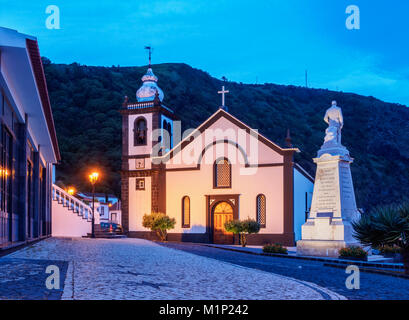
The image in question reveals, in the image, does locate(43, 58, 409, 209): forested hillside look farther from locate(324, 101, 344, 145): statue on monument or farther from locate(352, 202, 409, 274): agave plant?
locate(352, 202, 409, 274): agave plant

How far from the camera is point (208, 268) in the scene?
13109 mm

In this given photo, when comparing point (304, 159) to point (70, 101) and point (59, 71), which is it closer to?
point (70, 101)

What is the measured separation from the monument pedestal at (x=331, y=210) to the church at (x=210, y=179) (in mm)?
9704

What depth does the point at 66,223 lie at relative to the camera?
3142cm

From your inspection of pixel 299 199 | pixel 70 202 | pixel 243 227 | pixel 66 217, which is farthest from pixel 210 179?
pixel 66 217

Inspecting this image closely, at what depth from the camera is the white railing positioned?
3109cm

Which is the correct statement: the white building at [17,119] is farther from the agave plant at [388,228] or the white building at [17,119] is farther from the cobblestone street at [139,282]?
the agave plant at [388,228]

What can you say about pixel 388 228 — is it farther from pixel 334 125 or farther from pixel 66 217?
pixel 66 217

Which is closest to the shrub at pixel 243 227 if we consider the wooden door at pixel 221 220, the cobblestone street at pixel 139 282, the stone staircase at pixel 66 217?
the wooden door at pixel 221 220

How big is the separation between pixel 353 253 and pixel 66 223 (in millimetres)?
18904

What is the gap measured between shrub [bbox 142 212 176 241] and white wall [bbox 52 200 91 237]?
3.65 metres

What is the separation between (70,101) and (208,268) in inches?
2834

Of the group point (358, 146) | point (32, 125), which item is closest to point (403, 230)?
point (32, 125)

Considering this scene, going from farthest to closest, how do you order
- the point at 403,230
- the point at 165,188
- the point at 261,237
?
the point at 165,188, the point at 261,237, the point at 403,230
